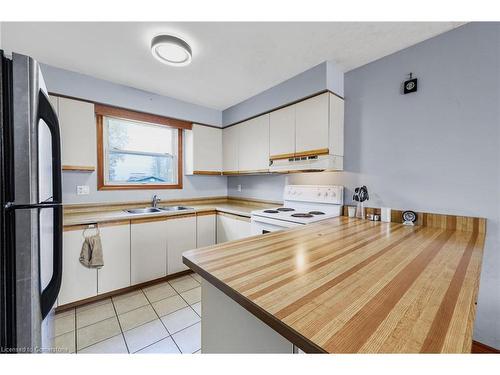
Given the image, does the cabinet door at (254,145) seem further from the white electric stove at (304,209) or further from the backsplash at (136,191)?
the backsplash at (136,191)

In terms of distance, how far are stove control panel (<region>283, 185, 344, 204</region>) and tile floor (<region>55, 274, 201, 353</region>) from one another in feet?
5.04

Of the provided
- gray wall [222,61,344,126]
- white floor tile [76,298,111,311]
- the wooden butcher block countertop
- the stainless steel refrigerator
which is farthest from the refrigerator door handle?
gray wall [222,61,344,126]

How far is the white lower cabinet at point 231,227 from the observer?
2.55 m

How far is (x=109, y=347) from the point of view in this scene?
4.93 feet

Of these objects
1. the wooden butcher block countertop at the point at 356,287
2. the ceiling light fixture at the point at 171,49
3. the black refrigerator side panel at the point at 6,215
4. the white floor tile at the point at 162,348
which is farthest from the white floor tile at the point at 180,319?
the ceiling light fixture at the point at 171,49

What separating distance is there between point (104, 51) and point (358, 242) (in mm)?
A: 2475

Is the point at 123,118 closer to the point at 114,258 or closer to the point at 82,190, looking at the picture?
the point at 82,190

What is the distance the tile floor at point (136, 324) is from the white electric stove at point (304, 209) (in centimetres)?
103

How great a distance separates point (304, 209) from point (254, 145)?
3.50 ft

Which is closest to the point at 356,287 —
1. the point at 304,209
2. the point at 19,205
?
the point at 19,205

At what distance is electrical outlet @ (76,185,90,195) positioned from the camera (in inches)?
90.4

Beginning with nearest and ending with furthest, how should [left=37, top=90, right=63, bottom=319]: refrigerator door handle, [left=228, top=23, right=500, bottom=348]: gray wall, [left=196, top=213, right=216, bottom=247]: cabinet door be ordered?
[left=37, top=90, right=63, bottom=319]: refrigerator door handle, [left=228, top=23, right=500, bottom=348]: gray wall, [left=196, top=213, right=216, bottom=247]: cabinet door

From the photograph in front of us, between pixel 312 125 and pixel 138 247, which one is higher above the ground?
pixel 312 125

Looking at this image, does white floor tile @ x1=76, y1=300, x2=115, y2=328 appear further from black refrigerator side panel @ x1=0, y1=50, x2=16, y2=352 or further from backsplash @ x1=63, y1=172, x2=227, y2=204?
black refrigerator side panel @ x1=0, y1=50, x2=16, y2=352
